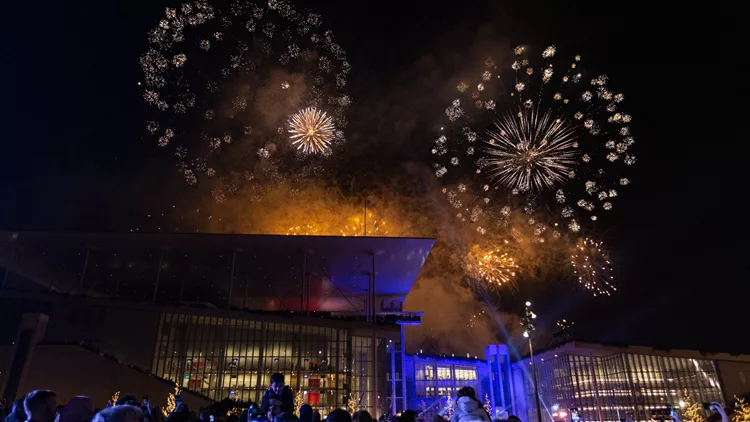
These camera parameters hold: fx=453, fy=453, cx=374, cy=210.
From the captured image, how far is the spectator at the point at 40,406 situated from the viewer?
171 inches

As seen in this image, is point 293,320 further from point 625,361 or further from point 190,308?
point 625,361

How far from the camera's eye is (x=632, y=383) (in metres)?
32.5

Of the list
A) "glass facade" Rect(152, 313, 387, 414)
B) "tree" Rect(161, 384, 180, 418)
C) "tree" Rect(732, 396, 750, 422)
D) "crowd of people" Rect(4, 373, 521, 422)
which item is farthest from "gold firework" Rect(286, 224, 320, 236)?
"crowd of people" Rect(4, 373, 521, 422)

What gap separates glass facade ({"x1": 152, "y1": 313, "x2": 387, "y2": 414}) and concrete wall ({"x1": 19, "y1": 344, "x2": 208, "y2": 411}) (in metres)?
6.05

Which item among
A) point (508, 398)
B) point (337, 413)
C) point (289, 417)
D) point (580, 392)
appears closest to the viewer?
point (337, 413)

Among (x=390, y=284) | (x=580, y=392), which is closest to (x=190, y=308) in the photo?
(x=390, y=284)

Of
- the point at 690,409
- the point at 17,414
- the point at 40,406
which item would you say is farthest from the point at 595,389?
the point at 40,406

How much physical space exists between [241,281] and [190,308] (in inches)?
499

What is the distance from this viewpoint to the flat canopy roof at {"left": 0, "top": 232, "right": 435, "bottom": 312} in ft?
125

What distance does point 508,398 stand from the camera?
58969 millimetres

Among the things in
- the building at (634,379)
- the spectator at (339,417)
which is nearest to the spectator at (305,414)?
the spectator at (339,417)

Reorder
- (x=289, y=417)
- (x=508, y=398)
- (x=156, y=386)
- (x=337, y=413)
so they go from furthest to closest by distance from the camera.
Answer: (x=508, y=398) → (x=156, y=386) → (x=289, y=417) → (x=337, y=413)

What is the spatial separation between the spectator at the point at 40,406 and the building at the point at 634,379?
A: 33.8 meters

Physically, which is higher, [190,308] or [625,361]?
[190,308]
